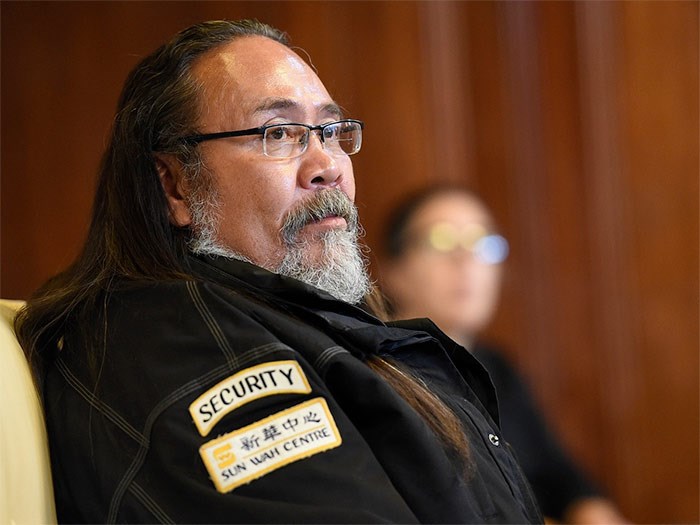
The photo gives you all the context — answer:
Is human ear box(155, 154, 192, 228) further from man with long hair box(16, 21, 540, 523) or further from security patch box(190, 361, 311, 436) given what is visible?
security patch box(190, 361, 311, 436)

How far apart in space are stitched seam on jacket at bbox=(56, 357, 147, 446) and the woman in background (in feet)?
4.86

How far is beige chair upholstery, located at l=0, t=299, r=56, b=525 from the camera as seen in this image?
4.04 feet

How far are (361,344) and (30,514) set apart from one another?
0.50 meters

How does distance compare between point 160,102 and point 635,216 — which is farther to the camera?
point 635,216

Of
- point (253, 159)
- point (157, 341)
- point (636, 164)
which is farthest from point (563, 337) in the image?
point (157, 341)

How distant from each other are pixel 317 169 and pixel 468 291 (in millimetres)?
1331

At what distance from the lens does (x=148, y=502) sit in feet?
3.95

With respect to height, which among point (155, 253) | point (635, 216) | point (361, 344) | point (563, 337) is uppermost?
point (155, 253)

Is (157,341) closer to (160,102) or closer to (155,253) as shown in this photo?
(155,253)

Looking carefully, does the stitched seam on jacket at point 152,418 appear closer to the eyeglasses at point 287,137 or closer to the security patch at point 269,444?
the security patch at point 269,444

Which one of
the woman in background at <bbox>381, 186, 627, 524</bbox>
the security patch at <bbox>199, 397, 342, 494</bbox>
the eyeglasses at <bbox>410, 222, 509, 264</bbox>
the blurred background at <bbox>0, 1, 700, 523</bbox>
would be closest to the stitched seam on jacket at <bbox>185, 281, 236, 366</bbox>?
the security patch at <bbox>199, 397, 342, 494</bbox>

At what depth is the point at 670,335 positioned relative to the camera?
3322 mm

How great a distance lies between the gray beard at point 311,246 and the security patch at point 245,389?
1.27 ft

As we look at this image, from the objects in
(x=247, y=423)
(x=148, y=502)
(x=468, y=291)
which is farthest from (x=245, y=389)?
(x=468, y=291)
